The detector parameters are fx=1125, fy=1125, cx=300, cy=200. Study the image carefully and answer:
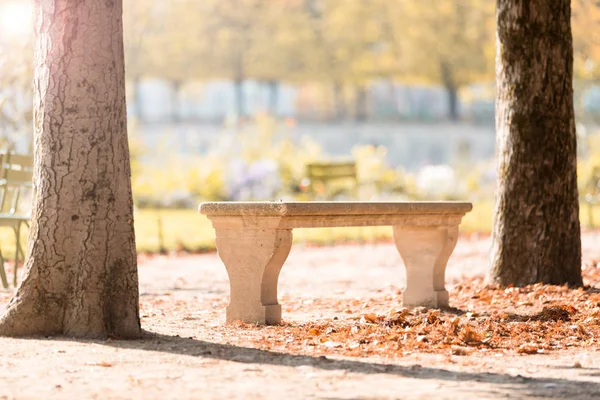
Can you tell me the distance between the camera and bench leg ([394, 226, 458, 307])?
27.9 feet

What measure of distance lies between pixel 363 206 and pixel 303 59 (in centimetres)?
3264

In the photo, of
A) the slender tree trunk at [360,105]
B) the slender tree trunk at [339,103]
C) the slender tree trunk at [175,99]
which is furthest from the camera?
the slender tree trunk at [360,105]

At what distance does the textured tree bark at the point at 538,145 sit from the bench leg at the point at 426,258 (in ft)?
2.93

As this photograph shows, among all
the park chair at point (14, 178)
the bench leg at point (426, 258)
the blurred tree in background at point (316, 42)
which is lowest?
the bench leg at point (426, 258)

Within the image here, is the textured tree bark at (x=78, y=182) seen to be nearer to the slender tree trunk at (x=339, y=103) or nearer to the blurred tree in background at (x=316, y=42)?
the blurred tree in background at (x=316, y=42)

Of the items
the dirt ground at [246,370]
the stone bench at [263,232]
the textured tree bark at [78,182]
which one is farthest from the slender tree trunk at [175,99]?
the textured tree bark at [78,182]

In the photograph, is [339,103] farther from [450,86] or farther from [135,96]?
[135,96]

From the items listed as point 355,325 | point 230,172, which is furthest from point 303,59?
point 355,325

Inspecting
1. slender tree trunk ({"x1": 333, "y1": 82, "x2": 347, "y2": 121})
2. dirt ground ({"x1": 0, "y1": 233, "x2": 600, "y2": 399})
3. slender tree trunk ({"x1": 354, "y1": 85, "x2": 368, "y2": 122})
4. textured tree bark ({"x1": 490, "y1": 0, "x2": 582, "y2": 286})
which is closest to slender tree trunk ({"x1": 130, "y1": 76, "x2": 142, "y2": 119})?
slender tree trunk ({"x1": 333, "y1": 82, "x2": 347, "y2": 121})

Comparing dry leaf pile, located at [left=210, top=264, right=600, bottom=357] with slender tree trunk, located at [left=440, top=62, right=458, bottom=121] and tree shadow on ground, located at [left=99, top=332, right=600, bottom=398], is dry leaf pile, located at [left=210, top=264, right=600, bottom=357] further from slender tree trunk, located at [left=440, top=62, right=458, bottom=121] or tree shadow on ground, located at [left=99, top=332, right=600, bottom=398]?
slender tree trunk, located at [left=440, top=62, right=458, bottom=121]

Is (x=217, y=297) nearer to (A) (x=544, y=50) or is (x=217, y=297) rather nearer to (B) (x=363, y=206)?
(B) (x=363, y=206)

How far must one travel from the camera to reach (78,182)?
6.31 metres

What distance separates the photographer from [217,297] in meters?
10.0

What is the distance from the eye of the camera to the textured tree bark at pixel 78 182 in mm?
6305
